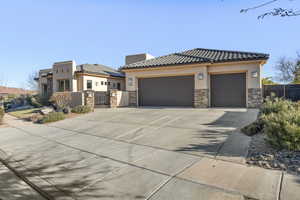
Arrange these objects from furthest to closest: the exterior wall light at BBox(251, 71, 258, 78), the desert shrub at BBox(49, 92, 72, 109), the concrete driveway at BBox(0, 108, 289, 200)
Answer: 1. the desert shrub at BBox(49, 92, 72, 109)
2. the exterior wall light at BBox(251, 71, 258, 78)
3. the concrete driveway at BBox(0, 108, 289, 200)

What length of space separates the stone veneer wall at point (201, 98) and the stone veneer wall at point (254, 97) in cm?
280

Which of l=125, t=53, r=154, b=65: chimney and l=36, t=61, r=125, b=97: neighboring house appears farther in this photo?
l=125, t=53, r=154, b=65: chimney

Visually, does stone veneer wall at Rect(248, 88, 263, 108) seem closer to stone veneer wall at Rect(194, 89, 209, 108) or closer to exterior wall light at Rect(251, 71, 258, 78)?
exterior wall light at Rect(251, 71, 258, 78)

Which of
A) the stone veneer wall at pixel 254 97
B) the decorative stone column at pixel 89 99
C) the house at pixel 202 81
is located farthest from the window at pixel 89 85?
the stone veneer wall at pixel 254 97

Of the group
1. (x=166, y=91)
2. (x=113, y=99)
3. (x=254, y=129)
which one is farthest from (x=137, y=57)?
(x=254, y=129)

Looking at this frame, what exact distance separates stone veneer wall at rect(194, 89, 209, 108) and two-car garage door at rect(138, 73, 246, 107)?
17.2 inches

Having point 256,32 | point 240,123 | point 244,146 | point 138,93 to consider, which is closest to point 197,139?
point 244,146

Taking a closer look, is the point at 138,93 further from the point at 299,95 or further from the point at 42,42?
the point at 299,95

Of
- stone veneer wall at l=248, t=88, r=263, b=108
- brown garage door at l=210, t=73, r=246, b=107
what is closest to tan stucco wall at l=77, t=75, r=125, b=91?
brown garage door at l=210, t=73, r=246, b=107

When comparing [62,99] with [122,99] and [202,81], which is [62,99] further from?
[202,81]

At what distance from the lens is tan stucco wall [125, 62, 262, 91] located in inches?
448

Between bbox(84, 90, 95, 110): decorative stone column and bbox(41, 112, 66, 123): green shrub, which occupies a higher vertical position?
bbox(84, 90, 95, 110): decorative stone column

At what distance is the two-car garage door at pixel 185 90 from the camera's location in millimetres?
12000

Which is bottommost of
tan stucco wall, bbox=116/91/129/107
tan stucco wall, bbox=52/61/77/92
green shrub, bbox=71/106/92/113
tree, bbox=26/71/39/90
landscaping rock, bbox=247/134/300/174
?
landscaping rock, bbox=247/134/300/174
